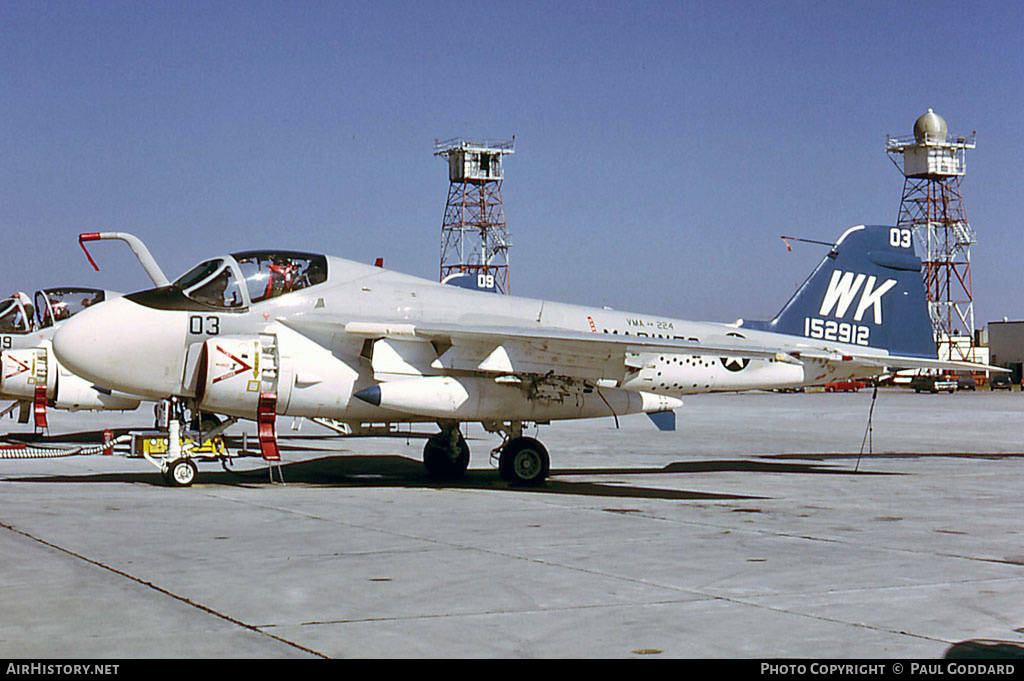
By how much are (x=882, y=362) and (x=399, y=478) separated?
731 centimetres

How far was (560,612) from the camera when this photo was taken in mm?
6023

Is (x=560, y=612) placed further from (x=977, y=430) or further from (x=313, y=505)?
(x=977, y=430)

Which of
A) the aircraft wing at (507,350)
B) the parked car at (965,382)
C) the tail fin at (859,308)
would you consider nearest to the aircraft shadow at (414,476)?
the aircraft wing at (507,350)

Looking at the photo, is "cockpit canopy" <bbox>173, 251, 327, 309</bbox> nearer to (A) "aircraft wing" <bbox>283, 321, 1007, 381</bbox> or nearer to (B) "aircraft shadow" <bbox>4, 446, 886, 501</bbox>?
(A) "aircraft wing" <bbox>283, 321, 1007, 381</bbox>

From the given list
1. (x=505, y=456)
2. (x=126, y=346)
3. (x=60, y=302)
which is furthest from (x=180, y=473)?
(x=60, y=302)

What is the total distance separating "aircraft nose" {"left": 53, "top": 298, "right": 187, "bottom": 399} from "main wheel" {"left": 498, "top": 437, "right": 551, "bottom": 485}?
428 centimetres

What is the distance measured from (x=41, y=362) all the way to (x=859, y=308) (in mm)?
14060

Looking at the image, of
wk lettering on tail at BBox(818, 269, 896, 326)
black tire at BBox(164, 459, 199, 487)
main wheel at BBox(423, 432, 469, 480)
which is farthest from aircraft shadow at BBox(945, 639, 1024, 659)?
wk lettering on tail at BBox(818, 269, 896, 326)

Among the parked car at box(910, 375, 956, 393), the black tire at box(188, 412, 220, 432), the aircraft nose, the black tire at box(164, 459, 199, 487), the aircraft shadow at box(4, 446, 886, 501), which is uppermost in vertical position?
the parked car at box(910, 375, 956, 393)

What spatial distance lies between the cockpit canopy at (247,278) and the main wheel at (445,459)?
3.10m

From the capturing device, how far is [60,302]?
20406mm

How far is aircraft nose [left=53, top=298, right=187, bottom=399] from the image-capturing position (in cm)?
1220

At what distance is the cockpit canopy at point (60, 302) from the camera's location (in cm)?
2017

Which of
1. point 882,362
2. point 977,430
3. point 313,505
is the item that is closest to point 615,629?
point 313,505
